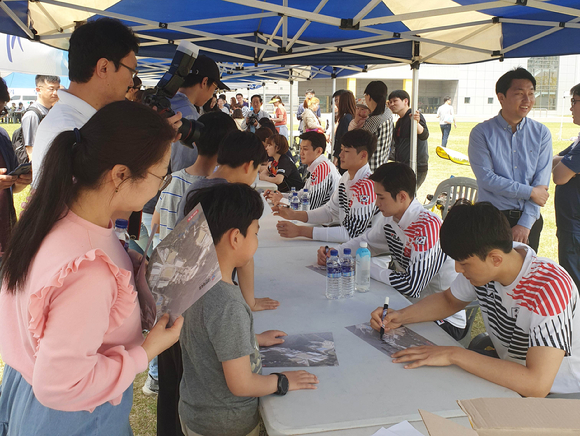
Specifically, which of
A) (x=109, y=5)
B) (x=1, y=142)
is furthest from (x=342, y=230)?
(x=109, y=5)

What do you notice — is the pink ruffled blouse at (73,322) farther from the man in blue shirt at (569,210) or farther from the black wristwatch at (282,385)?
the man in blue shirt at (569,210)

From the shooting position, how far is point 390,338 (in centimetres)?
159

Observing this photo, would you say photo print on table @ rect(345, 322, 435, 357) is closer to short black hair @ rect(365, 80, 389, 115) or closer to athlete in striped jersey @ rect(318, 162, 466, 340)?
athlete in striped jersey @ rect(318, 162, 466, 340)

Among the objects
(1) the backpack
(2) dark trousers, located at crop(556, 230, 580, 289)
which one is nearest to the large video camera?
(1) the backpack

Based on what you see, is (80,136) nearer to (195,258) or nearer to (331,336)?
(195,258)

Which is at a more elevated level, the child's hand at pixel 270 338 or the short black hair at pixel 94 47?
the short black hair at pixel 94 47

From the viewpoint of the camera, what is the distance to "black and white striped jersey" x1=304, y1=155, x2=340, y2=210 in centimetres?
426

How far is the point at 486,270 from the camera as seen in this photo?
1.42m

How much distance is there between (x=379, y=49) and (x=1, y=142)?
348 cm

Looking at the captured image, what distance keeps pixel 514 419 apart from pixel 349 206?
266cm

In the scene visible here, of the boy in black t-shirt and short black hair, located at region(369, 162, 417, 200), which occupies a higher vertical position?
short black hair, located at region(369, 162, 417, 200)

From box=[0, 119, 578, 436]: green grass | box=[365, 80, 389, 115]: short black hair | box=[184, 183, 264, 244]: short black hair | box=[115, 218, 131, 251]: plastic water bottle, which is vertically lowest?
box=[0, 119, 578, 436]: green grass

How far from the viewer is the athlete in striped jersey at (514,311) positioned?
1288 millimetres

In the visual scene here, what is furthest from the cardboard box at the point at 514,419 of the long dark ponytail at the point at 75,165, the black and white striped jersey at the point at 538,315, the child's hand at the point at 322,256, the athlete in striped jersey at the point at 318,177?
the athlete in striped jersey at the point at 318,177
